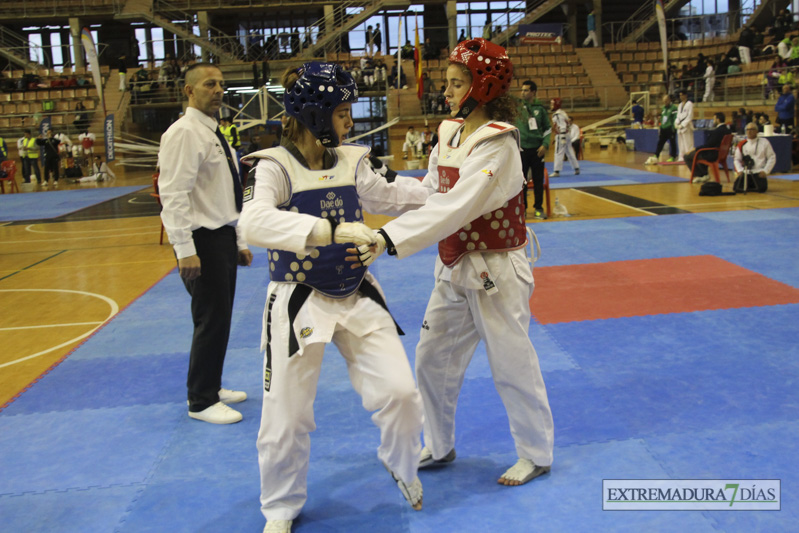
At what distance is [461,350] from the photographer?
352cm

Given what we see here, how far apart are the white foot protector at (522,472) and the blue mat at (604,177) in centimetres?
1179

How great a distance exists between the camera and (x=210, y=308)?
14.3 feet

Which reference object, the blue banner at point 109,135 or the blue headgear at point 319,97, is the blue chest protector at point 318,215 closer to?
the blue headgear at point 319,97

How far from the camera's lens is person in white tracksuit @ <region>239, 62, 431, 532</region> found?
9.48 feet

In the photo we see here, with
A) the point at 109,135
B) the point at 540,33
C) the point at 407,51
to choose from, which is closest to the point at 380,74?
the point at 407,51

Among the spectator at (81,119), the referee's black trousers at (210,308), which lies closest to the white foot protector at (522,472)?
the referee's black trousers at (210,308)

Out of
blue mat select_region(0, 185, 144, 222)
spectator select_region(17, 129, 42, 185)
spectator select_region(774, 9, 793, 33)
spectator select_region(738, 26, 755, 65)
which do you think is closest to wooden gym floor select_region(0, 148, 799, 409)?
blue mat select_region(0, 185, 144, 222)

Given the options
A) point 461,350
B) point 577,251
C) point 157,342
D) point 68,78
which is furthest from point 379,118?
point 461,350

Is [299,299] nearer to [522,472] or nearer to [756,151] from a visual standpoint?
[522,472]

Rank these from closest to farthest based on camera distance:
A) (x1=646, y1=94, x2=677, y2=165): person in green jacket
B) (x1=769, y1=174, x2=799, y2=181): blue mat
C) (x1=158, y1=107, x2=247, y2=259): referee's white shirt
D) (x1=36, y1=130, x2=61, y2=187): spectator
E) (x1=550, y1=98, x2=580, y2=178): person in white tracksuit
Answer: (x1=158, y1=107, x2=247, y2=259): referee's white shirt, (x1=769, y1=174, x2=799, y2=181): blue mat, (x1=550, y1=98, x2=580, y2=178): person in white tracksuit, (x1=646, y1=94, x2=677, y2=165): person in green jacket, (x1=36, y1=130, x2=61, y2=187): spectator

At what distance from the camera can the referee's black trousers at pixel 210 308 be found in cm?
429

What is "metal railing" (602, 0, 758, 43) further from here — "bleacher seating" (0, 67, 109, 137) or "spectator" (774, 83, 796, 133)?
"bleacher seating" (0, 67, 109, 137)

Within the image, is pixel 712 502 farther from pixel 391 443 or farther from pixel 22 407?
pixel 22 407

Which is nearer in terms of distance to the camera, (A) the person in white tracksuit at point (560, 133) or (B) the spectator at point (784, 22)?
(A) the person in white tracksuit at point (560, 133)
